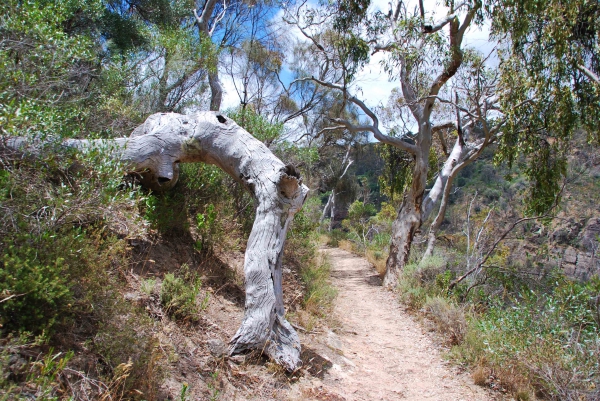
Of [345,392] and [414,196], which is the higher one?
[414,196]

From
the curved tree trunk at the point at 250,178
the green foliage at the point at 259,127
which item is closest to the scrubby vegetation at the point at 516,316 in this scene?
the curved tree trunk at the point at 250,178

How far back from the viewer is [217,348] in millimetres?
3605

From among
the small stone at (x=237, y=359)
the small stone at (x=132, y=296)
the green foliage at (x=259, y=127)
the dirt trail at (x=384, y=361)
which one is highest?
the green foliage at (x=259, y=127)

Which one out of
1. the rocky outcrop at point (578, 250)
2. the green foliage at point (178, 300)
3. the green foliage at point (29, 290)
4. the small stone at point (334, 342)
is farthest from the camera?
the rocky outcrop at point (578, 250)

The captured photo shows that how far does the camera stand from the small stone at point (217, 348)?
357cm

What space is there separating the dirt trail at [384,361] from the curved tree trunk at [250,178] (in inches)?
31.5

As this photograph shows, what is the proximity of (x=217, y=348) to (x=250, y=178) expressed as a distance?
6.22ft

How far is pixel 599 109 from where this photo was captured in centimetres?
756

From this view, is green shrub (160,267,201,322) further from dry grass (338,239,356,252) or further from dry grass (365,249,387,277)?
dry grass (338,239,356,252)

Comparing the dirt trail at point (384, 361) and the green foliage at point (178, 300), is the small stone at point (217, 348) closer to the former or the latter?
the green foliage at point (178, 300)

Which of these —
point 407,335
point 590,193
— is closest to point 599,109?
point 590,193

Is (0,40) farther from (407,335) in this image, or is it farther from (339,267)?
(339,267)

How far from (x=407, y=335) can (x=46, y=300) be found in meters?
5.31

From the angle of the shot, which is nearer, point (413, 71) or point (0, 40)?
point (0, 40)
